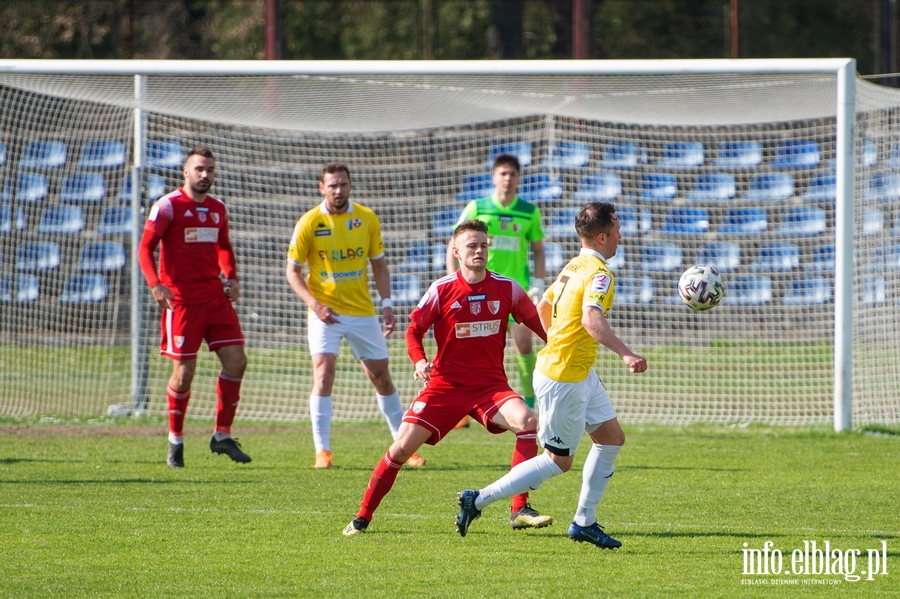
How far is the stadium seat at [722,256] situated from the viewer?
1495 cm

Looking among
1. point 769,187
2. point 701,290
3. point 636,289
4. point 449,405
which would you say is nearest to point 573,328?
point 449,405

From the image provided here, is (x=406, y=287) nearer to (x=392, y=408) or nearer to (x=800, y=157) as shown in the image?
(x=800, y=157)

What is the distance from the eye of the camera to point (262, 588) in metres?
4.89

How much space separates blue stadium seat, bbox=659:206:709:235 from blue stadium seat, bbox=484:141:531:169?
8.51 feet

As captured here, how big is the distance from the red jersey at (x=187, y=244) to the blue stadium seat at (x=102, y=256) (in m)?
5.66

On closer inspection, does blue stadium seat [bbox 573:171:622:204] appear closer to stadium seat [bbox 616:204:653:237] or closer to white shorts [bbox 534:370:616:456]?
stadium seat [bbox 616:204:653:237]

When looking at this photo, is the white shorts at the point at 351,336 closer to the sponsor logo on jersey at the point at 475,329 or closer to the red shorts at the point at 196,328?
the red shorts at the point at 196,328

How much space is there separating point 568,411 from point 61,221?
32.2 ft

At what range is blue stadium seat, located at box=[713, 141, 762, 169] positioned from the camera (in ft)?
46.9

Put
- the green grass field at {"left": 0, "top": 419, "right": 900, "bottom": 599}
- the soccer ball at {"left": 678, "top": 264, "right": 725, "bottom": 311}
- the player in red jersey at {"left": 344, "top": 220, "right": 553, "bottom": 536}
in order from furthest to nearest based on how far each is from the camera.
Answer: the soccer ball at {"left": 678, "top": 264, "right": 725, "bottom": 311} → the player in red jersey at {"left": 344, "top": 220, "right": 553, "bottom": 536} → the green grass field at {"left": 0, "top": 419, "right": 900, "bottom": 599}

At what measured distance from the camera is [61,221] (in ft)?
45.1

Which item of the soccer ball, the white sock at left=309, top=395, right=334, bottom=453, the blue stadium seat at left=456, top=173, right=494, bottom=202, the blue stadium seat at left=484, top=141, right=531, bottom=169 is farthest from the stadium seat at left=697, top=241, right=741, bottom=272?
the soccer ball

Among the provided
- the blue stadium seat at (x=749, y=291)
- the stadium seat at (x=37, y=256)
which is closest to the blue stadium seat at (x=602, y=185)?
the blue stadium seat at (x=749, y=291)

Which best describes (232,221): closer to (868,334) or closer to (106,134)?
(106,134)
